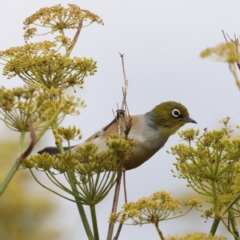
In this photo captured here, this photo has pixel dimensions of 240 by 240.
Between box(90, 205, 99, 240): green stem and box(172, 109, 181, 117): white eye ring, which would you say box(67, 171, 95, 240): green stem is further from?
box(172, 109, 181, 117): white eye ring

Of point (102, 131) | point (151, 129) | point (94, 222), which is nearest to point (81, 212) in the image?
point (94, 222)

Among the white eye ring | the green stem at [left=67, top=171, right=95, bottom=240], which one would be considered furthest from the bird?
the green stem at [left=67, top=171, right=95, bottom=240]

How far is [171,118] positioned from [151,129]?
0.27 meters

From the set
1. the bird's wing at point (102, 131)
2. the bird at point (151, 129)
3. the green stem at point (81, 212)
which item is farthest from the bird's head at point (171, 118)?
the green stem at point (81, 212)

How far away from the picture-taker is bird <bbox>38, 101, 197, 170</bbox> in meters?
6.00

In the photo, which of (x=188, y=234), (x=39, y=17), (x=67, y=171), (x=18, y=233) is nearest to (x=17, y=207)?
(x=18, y=233)

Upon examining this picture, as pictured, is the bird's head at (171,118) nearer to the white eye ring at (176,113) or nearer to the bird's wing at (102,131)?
the white eye ring at (176,113)

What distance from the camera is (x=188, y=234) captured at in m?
2.77

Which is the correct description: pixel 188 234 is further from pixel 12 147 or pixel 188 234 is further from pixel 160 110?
pixel 12 147

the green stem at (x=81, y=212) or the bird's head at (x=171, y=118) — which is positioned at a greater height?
the bird's head at (x=171, y=118)

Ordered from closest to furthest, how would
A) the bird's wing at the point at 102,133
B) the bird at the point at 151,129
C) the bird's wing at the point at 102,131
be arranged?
the bird at the point at 151,129 < the bird's wing at the point at 102,133 < the bird's wing at the point at 102,131

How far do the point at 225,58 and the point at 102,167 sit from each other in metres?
1.11

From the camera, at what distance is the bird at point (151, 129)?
600cm

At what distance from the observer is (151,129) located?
Answer: 20.7ft
